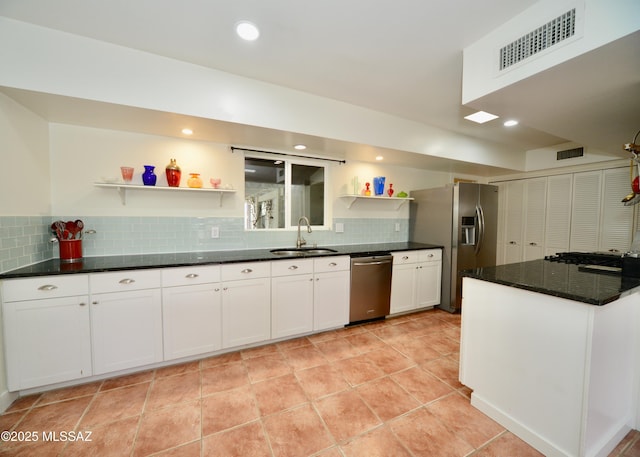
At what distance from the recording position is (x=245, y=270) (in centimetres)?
242

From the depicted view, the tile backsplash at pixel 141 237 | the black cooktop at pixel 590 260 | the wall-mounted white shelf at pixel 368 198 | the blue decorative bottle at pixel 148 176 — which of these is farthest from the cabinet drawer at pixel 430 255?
the blue decorative bottle at pixel 148 176

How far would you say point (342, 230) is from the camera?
3.61m

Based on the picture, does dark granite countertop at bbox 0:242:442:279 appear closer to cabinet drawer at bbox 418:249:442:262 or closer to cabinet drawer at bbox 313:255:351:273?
cabinet drawer at bbox 313:255:351:273

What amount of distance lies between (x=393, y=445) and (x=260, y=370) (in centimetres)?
117

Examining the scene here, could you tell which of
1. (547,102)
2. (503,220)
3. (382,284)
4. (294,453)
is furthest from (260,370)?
(503,220)

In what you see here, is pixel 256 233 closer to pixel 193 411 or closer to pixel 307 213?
pixel 307 213

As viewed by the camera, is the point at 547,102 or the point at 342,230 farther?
the point at 342,230

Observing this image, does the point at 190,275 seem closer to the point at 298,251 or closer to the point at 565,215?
the point at 298,251

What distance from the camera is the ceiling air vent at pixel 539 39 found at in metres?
1.31

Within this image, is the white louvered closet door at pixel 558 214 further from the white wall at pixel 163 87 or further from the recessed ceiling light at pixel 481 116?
the white wall at pixel 163 87

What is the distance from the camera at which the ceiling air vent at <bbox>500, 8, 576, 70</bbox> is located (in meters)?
1.31

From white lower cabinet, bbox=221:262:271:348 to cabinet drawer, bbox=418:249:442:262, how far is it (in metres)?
2.09

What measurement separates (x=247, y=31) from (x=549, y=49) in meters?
1.73

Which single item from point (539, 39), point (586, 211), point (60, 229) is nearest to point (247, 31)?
point (539, 39)
